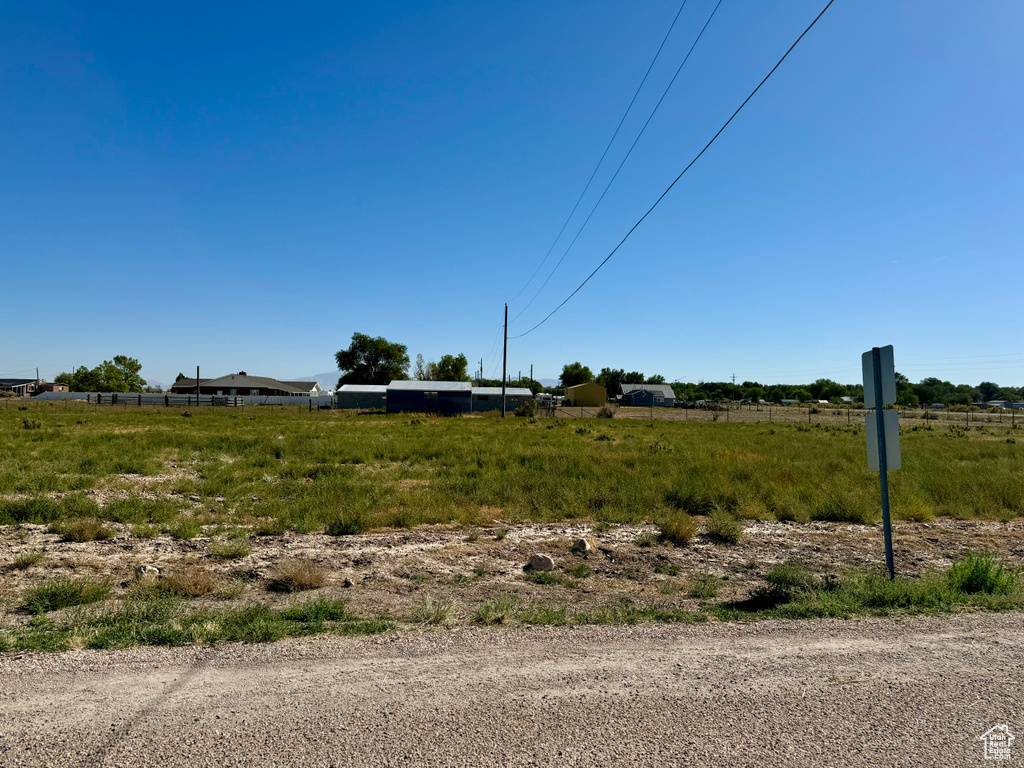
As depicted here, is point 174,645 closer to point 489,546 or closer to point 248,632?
point 248,632

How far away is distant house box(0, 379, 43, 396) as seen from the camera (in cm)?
11562

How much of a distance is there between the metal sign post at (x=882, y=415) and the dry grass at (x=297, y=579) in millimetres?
7200

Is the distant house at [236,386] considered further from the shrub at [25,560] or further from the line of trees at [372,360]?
the shrub at [25,560]

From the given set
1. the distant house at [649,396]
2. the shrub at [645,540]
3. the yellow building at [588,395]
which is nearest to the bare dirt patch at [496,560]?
the shrub at [645,540]

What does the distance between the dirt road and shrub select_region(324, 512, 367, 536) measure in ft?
18.1

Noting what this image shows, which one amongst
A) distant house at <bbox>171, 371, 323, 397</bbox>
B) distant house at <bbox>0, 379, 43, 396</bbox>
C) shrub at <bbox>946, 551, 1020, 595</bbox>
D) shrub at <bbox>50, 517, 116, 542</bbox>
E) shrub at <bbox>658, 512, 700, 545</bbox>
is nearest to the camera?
shrub at <bbox>946, 551, 1020, 595</bbox>

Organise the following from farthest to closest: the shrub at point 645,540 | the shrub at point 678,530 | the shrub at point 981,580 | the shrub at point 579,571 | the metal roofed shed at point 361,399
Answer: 1. the metal roofed shed at point 361,399
2. the shrub at point 678,530
3. the shrub at point 645,540
4. the shrub at point 579,571
5. the shrub at point 981,580

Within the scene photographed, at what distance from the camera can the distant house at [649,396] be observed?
102000mm

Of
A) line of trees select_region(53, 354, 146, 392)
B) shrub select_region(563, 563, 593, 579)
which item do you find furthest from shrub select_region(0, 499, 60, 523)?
line of trees select_region(53, 354, 146, 392)

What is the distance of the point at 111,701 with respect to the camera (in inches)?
146

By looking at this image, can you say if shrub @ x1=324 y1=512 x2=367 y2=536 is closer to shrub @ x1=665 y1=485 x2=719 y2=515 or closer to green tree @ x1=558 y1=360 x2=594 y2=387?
shrub @ x1=665 y1=485 x2=719 y2=515

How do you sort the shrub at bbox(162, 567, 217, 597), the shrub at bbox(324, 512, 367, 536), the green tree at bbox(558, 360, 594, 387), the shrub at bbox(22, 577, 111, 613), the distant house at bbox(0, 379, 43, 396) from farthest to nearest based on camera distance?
1. the green tree at bbox(558, 360, 594, 387)
2. the distant house at bbox(0, 379, 43, 396)
3. the shrub at bbox(324, 512, 367, 536)
4. the shrub at bbox(162, 567, 217, 597)
5. the shrub at bbox(22, 577, 111, 613)

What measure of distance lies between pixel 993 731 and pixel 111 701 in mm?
5617

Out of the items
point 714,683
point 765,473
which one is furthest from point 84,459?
point 765,473
